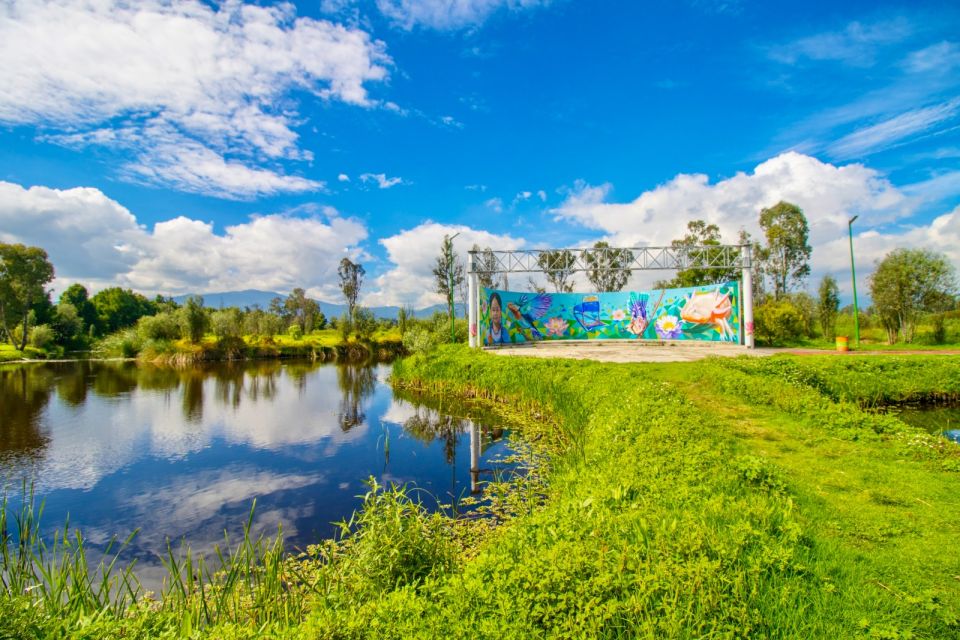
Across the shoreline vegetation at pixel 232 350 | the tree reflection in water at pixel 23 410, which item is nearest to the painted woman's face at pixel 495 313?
the shoreline vegetation at pixel 232 350

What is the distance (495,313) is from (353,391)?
10206mm

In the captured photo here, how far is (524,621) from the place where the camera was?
7.57ft

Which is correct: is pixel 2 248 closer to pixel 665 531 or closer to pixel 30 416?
pixel 30 416

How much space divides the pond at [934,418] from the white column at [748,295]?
10.2 m

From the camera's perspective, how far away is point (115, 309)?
50.0m

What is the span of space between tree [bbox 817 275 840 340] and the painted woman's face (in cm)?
2385

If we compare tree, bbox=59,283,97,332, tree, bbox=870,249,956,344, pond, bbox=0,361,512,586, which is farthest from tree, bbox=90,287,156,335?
tree, bbox=870,249,956,344

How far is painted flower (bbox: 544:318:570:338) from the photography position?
28.2m

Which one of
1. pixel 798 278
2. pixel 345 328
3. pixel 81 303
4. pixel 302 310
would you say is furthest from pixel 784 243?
pixel 81 303

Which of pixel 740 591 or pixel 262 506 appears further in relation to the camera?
pixel 262 506

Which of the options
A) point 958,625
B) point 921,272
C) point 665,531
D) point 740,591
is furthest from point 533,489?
point 921,272

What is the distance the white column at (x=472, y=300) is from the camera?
22.2 metres

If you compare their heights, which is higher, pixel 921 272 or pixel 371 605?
pixel 921 272

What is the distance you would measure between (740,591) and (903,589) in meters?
1.15
